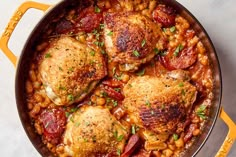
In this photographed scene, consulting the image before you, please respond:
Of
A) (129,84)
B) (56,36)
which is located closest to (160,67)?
(129,84)

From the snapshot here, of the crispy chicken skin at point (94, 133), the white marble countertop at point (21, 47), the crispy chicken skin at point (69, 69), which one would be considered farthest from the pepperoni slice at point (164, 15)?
the crispy chicken skin at point (94, 133)

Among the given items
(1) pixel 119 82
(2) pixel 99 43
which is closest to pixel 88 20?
(2) pixel 99 43

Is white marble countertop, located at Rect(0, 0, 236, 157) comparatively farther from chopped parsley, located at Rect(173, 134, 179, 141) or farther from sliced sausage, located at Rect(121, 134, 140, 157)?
sliced sausage, located at Rect(121, 134, 140, 157)

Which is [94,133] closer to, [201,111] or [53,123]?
[53,123]

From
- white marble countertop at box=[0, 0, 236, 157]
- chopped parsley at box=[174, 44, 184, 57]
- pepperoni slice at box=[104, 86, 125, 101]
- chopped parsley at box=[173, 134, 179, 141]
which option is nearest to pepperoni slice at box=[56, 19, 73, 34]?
white marble countertop at box=[0, 0, 236, 157]

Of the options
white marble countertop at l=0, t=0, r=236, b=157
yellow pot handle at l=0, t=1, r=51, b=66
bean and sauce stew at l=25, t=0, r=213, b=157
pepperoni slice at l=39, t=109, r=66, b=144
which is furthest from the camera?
white marble countertop at l=0, t=0, r=236, b=157

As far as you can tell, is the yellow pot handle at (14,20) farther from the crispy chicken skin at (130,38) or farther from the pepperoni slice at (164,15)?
the pepperoni slice at (164,15)
